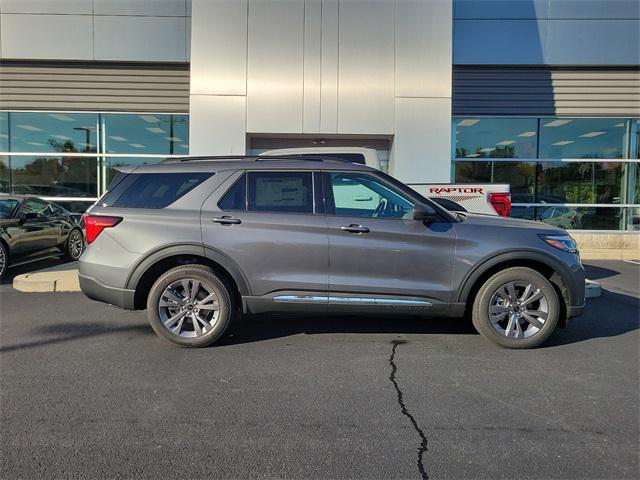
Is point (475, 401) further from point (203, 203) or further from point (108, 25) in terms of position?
point (108, 25)

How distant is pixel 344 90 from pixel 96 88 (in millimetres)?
6958

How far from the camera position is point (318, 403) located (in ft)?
11.5

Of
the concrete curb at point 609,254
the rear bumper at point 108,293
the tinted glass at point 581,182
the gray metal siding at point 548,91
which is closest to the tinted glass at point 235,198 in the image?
the rear bumper at point 108,293

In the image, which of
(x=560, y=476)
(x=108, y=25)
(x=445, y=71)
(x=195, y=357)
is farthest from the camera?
(x=108, y=25)

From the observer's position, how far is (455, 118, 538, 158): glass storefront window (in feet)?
43.6

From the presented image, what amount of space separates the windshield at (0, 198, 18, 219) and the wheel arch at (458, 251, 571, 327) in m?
7.69

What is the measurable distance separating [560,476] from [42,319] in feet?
18.5

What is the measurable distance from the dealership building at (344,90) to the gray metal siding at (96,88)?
33 millimetres

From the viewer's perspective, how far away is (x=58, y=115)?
13.3 metres

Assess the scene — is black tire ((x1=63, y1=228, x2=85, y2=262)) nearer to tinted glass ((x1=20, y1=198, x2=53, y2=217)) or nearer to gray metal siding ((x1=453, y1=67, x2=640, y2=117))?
tinted glass ((x1=20, y1=198, x2=53, y2=217))

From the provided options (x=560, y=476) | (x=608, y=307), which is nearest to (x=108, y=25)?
(x=608, y=307)

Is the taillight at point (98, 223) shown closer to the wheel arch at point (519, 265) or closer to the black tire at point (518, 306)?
the wheel arch at point (519, 265)

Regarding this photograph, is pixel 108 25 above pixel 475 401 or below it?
above

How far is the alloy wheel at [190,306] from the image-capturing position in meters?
4.62
